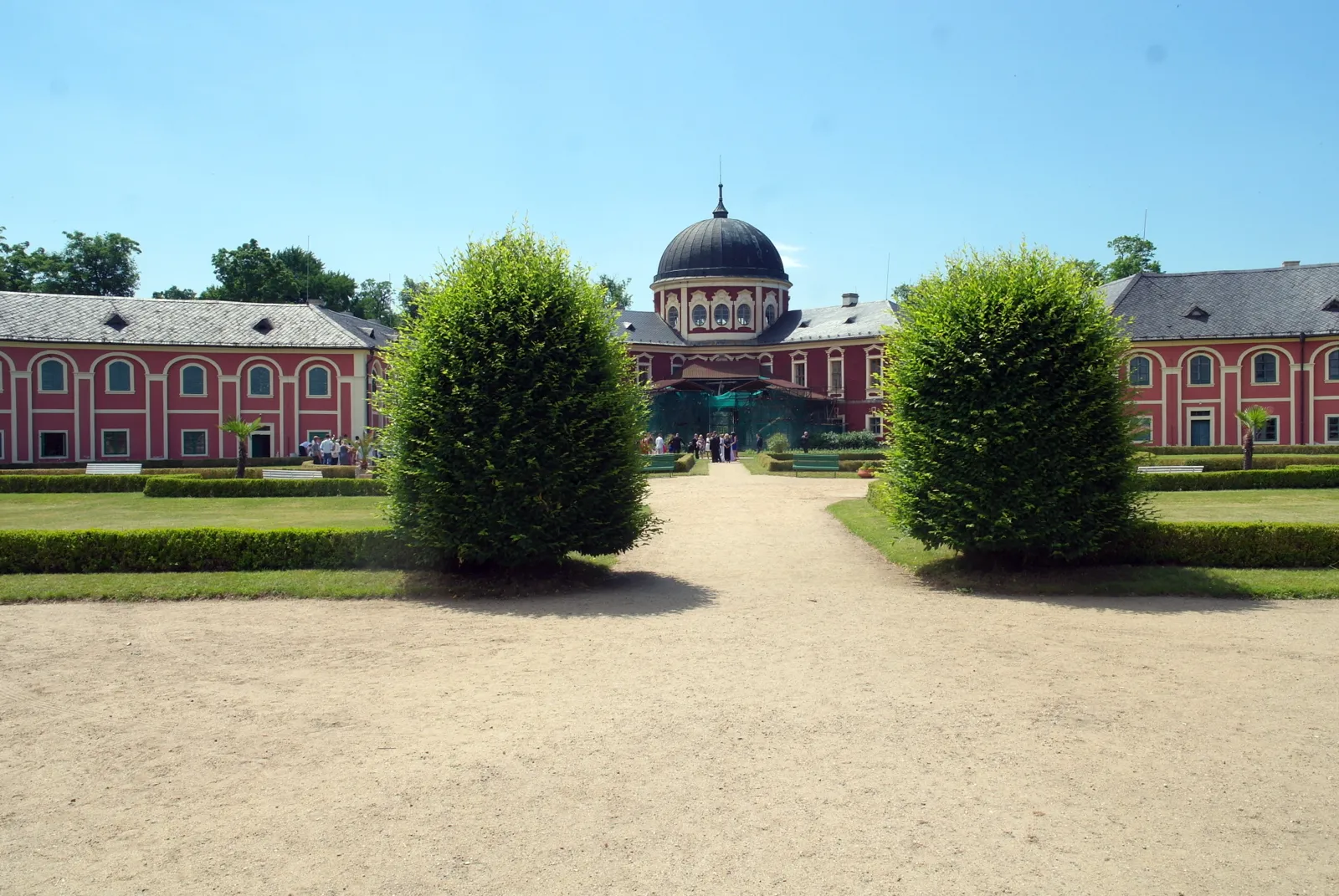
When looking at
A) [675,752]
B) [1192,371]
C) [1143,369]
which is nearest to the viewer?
[675,752]

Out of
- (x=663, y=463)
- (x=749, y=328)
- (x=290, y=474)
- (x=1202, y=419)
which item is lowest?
(x=290, y=474)

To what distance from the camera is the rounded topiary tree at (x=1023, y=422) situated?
42.1 ft

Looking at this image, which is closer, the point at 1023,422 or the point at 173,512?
the point at 1023,422

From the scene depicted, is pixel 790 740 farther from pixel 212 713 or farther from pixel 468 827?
pixel 212 713

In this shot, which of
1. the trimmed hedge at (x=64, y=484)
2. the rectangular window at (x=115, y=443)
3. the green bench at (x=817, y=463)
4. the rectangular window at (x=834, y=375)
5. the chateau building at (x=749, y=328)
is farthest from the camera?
the rectangular window at (x=834, y=375)

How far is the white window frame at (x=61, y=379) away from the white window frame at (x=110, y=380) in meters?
1.41

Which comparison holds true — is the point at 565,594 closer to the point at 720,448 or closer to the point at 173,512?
the point at 173,512

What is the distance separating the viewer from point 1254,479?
25.2 meters

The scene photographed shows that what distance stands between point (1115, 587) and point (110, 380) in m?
42.5

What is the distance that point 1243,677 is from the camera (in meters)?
8.44

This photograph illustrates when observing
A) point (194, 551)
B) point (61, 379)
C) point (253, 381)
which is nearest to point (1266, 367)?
point (194, 551)

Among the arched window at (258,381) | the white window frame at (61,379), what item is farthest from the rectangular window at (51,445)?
the arched window at (258,381)

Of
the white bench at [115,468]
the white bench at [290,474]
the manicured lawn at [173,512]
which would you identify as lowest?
the manicured lawn at [173,512]

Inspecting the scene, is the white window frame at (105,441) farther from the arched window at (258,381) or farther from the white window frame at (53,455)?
the arched window at (258,381)
